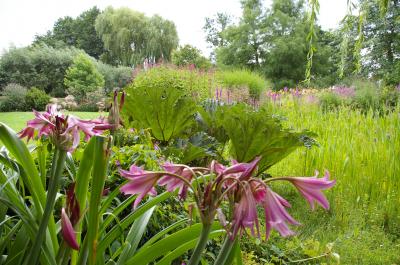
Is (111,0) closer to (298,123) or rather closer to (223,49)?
(223,49)

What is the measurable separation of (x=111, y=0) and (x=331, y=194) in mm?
29239

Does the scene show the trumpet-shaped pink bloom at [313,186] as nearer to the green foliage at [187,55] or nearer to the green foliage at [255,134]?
the green foliage at [255,134]

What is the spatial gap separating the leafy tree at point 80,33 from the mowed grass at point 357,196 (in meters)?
29.6

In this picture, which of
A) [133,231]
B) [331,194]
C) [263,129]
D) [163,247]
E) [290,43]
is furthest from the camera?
[290,43]

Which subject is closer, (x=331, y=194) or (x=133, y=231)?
(x=133, y=231)

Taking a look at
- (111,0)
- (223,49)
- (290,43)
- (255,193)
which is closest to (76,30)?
(111,0)

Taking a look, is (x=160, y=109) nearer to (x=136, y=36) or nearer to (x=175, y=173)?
(x=175, y=173)

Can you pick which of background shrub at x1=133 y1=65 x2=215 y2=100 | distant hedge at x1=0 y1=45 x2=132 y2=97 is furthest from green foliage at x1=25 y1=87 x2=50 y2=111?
background shrub at x1=133 y1=65 x2=215 y2=100

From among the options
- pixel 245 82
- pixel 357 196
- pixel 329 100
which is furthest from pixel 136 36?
pixel 357 196

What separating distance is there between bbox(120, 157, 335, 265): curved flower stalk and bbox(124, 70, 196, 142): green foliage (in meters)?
2.03

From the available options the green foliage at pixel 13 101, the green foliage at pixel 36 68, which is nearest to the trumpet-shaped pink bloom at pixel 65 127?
the green foliage at pixel 13 101

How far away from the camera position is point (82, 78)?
17.4 m

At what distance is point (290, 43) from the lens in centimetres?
1933

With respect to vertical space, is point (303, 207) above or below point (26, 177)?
below
